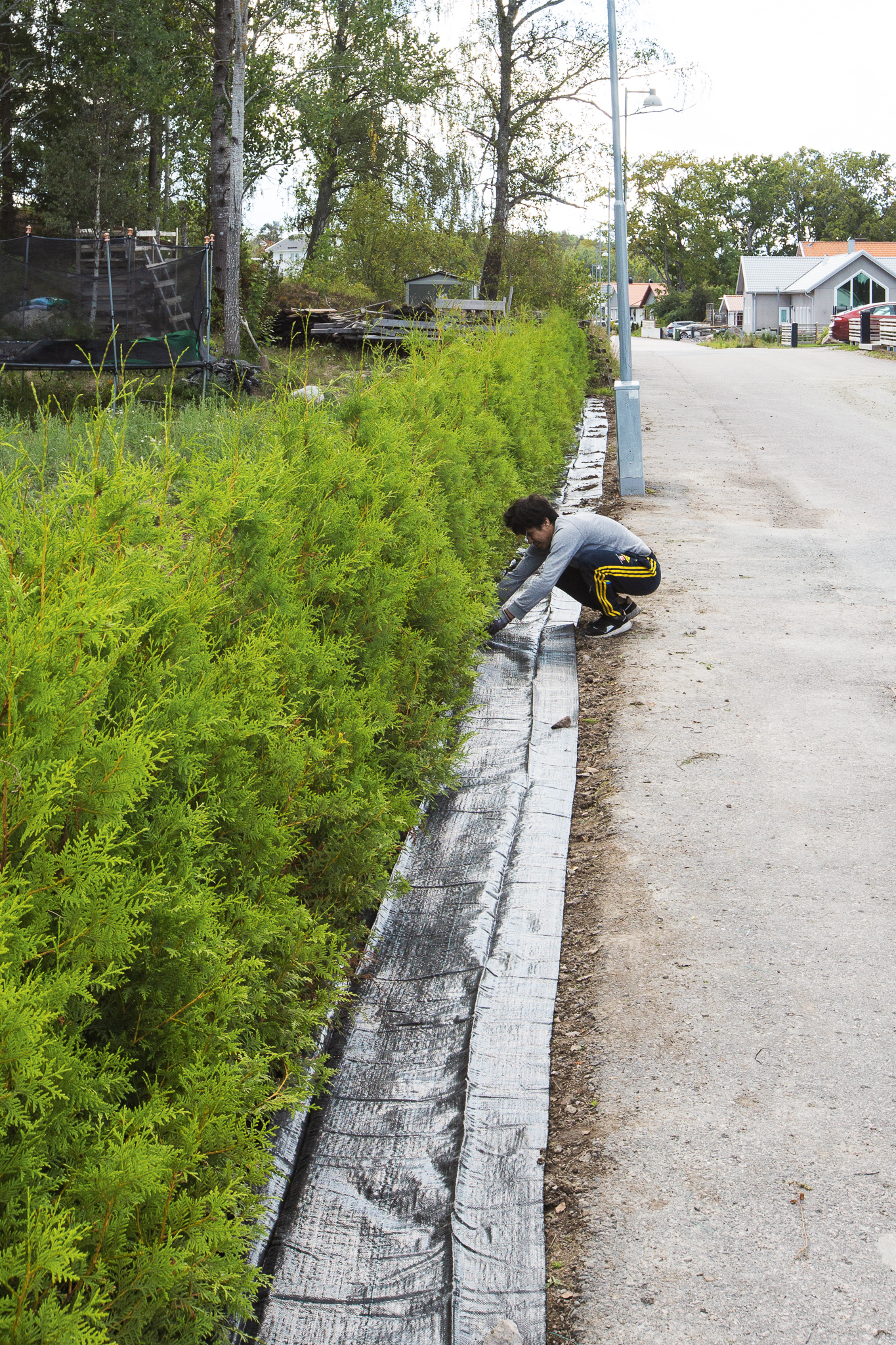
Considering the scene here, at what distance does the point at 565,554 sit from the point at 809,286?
75160 mm

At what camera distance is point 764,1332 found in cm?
236

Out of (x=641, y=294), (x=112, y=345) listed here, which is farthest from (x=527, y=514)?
(x=641, y=294)

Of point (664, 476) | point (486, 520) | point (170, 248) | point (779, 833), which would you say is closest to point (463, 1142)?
point (779, 833)

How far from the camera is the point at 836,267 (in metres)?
72.3

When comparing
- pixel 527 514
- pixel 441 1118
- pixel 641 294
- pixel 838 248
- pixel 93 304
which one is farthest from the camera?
pixel 641 294

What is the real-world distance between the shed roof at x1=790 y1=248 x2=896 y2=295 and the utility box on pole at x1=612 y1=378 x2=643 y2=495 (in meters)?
68.5

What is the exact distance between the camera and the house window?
7312 centimetres

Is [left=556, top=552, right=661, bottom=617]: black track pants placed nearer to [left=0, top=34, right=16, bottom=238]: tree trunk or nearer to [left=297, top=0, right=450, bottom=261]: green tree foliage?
[left=297, top=0, right=450, bottom=261]: green tree foliage

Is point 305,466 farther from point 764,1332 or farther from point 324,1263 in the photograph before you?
point 764,1332

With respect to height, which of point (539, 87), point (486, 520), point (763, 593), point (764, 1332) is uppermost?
point (539, 87)

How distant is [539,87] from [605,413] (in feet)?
33.7

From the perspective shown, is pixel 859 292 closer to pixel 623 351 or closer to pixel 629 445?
pixel 623 351

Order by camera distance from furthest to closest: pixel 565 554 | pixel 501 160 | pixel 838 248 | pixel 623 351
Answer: pixel 838 248
pixel 501 160
pixel 623 351
pixel 565 554

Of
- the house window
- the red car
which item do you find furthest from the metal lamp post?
the house window
